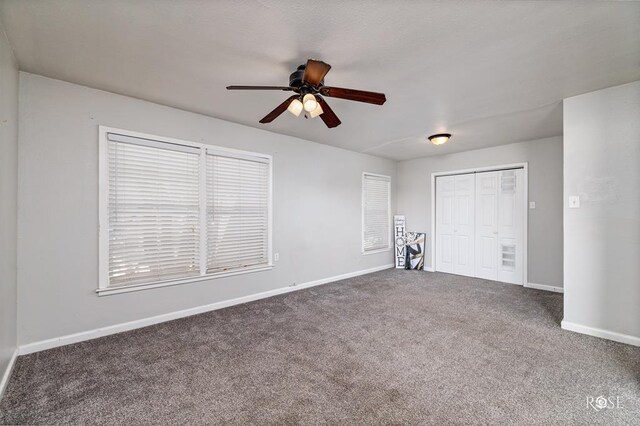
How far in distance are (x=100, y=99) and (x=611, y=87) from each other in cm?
527

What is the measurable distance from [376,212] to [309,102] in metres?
4.13

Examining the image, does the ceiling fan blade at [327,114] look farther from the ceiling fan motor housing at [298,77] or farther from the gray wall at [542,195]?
the gray wall at [542,195]

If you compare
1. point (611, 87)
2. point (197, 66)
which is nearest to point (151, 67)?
point (197, 66)

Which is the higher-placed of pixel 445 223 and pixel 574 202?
pixel 574 202

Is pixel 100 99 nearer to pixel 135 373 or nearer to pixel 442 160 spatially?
pixel 135 373

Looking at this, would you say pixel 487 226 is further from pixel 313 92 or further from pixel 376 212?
pixel 313 92

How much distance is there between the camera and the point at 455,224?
5.74m

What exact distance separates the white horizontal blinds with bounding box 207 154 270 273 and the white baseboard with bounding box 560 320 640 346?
12.4 feet

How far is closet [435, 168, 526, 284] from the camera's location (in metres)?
4.94

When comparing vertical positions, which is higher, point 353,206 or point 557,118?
point 557,118

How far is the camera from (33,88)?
255 centimetres

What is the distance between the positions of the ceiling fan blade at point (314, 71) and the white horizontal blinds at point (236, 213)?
2079mm

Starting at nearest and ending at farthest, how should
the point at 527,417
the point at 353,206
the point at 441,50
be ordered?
1. the point at 527,417
2. the point at 441,50
3. the point at 353,206

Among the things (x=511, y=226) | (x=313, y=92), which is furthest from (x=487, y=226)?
(x=313, y=92)
